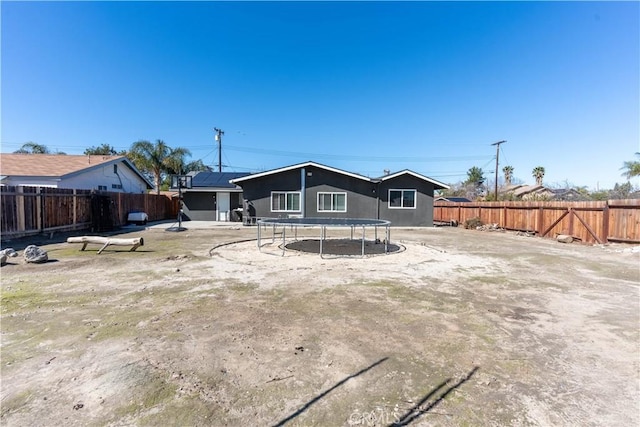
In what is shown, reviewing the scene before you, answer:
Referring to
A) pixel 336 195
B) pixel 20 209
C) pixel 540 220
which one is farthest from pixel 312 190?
pixel 20 209

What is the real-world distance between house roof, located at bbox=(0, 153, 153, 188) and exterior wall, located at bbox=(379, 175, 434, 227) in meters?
16.2

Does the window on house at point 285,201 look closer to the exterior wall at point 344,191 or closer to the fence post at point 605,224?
the exterior wall at point 344,191

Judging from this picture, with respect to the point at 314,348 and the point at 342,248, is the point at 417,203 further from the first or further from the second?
the point at 314,348

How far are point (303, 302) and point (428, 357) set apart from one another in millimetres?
1991

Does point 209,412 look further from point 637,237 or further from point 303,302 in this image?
point 637,237

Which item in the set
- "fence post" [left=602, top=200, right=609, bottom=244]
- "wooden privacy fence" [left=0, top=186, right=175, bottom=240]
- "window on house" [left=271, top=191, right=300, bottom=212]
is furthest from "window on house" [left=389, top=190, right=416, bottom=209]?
"wooden privacy fence" [left=0, top=186, right=175, bottom=240]

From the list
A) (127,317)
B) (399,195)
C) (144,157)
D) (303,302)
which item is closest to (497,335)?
(303,302)

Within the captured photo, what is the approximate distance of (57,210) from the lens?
37.6 ft

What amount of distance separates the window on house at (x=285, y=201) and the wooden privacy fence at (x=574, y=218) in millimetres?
10679

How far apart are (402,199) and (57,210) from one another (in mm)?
16052

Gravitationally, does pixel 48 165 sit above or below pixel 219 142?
below

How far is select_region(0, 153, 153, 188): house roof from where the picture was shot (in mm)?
14586

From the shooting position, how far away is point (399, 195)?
17.9 metres

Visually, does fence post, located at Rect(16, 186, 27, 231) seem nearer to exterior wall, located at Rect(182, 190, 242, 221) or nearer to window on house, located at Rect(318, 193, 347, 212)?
Result: exterior wall, located at Rect(182, 190, 242, 221)
